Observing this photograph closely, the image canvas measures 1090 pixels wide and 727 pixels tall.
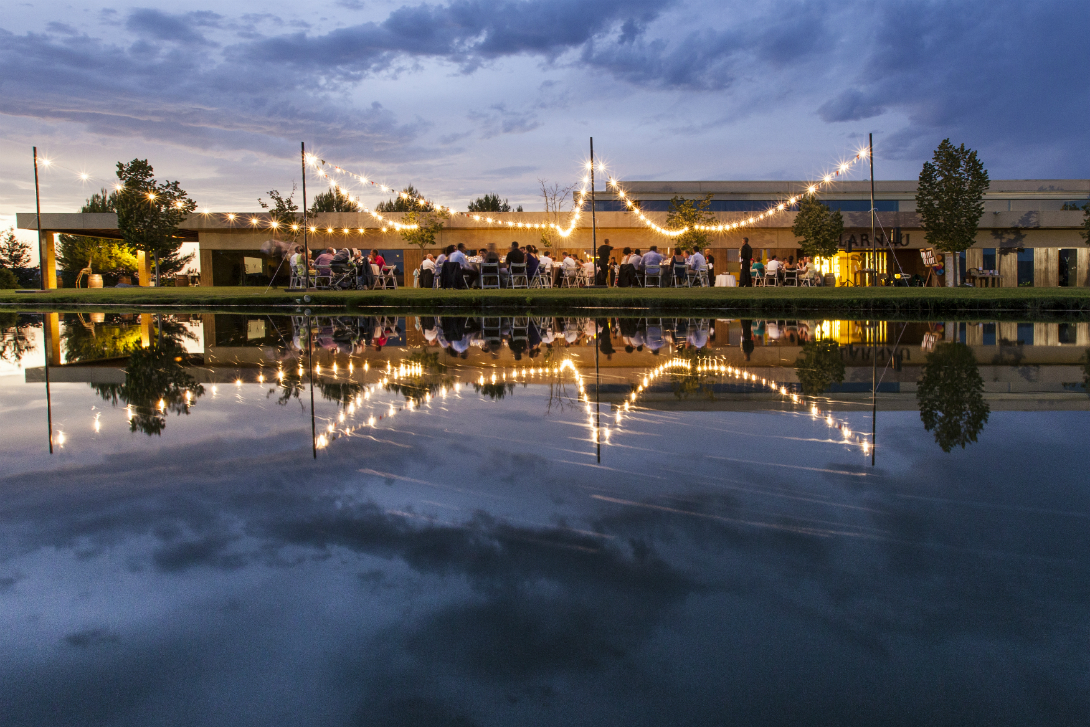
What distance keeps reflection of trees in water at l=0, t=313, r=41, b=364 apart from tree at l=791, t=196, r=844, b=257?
2762 cm

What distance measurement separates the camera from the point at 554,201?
37.0m

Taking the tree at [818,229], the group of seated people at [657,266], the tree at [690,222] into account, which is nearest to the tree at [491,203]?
the tree at [690,222]

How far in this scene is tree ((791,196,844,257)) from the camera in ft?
105

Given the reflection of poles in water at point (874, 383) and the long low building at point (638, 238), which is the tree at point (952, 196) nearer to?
the long low building at point (638, 238)

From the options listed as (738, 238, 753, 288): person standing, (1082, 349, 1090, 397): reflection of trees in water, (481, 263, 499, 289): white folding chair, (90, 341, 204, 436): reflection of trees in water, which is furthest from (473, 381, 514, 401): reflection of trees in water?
(738, 238, 753, 288): person standing

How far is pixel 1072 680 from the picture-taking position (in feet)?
4.77

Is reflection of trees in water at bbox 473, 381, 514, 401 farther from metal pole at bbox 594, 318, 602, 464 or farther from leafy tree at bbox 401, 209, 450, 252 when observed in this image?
leafy tree at bbox 401, 209, 450, 252

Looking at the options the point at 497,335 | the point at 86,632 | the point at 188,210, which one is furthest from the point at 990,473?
the point at 188,210

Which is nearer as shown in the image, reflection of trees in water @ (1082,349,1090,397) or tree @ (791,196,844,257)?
reflection of trees in water @ (1082,349,1090,397)

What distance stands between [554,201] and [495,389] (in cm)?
3269

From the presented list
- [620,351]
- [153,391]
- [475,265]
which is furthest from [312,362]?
[475,265]

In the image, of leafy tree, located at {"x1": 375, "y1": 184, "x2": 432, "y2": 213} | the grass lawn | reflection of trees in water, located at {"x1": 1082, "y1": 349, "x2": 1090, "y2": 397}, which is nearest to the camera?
reflection of trees in water, located at {"x1": 1082, "y1": 349, "x2": 1090, "y2": 397}

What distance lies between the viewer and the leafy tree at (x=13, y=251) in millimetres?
58875

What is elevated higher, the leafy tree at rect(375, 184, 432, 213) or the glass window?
the leafy tree at rect(375, 184, 432, 213)
